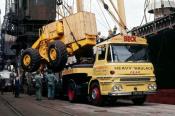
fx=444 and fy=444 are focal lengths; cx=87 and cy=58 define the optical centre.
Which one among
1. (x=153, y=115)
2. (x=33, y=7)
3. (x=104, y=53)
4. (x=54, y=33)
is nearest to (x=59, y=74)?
(x=54, y=33)

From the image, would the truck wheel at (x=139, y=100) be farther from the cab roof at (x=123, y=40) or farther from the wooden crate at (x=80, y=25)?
the wooden crate at (x=80, y=25)

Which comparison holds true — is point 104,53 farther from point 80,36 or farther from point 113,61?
point 80,36

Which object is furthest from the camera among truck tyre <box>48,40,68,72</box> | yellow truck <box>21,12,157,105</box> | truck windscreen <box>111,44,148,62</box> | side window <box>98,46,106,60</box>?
truck tyre <box>48,40,68,72</box>

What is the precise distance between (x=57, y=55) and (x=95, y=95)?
3.45m

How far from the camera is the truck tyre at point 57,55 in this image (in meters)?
21.9

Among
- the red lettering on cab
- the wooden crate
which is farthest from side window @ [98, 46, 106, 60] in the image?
the wooden crate

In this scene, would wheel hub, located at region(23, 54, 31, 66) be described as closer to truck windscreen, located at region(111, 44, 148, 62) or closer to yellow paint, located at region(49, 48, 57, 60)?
yellow paint, located at region(49, 48, 57, 60)

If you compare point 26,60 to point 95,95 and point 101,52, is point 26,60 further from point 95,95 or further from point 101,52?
point 101,52

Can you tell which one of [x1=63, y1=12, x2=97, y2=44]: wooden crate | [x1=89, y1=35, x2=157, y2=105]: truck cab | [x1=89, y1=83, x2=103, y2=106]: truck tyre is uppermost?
[x1=63, y1=12, x2=97, y2=44]: wooden crate

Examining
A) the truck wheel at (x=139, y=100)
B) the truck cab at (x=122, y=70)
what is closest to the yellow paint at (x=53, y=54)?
the truck cab at (x=122, y=70)

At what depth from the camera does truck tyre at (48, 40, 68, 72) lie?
2192 cm

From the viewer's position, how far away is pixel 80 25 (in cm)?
A: 2253

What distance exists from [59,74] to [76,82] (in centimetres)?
277

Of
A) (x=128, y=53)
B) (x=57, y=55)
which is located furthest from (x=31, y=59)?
(x=128, y=53)
